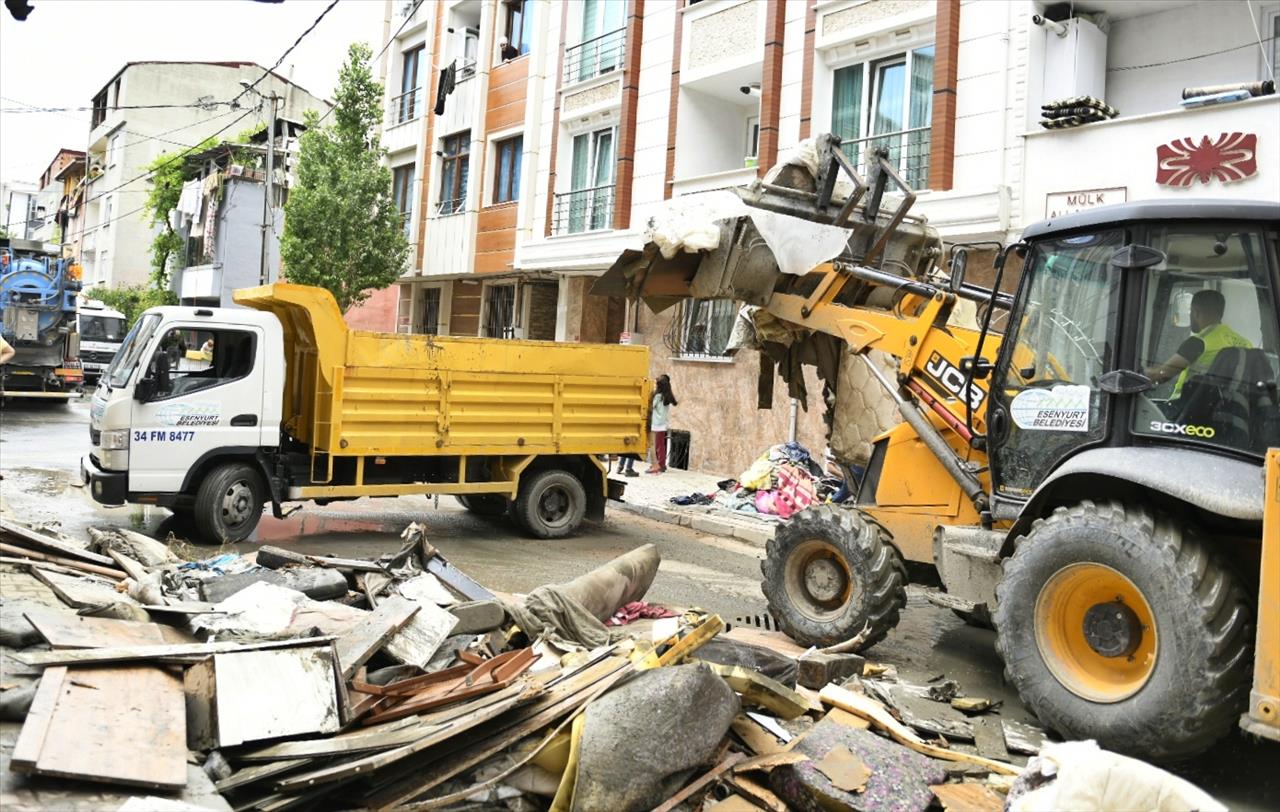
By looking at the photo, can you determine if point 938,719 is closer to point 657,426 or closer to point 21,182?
point 657,426

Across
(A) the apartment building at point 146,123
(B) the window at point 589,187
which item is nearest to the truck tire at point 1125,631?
(B) the window at point 589,187

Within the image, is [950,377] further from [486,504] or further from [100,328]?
[100,328]

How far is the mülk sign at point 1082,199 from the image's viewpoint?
11.0m

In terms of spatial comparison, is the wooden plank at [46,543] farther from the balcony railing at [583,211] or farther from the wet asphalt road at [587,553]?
the balcony railing at [583,211]

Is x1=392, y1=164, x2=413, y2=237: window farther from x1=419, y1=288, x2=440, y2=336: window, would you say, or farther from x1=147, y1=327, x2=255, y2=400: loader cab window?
x1=147, y1=327, x2=255, y2=400: loader cab window

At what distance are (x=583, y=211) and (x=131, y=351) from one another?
37.1 ft

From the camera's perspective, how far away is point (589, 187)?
64.0 ft

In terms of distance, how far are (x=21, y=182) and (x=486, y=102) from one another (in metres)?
86.2

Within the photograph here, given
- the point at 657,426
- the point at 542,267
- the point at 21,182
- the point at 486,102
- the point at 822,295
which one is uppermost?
the point at 21,182

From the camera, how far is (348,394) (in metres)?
9.52

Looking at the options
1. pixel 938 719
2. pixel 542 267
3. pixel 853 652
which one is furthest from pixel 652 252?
pixel 542 267

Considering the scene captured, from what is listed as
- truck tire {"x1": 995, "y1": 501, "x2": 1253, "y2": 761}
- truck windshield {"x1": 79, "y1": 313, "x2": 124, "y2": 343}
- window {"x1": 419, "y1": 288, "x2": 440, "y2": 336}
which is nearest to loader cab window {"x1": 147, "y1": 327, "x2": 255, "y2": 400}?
truck tire {"x1": 995, "y1": 501, "x2": 1253, "y2": 761}

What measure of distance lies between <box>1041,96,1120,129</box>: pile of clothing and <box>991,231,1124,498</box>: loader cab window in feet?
23.2

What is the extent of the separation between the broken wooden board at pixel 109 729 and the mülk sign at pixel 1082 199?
10.2m
